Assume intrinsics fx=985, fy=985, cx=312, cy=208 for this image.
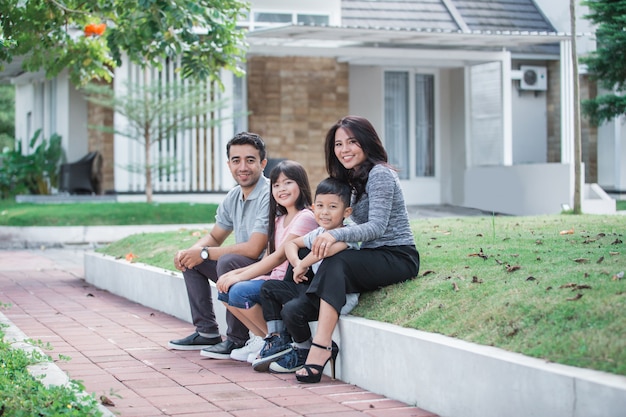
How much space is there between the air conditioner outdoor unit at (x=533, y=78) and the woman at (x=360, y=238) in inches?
657

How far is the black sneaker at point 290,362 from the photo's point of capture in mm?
6113

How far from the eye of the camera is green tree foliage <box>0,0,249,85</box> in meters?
9.12

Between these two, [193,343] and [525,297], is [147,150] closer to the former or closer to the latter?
[193,343]

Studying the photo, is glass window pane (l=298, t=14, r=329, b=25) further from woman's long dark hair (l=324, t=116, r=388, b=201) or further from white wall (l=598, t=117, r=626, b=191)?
woman's long dark hair (l=324, t=116, r=388, b=201)

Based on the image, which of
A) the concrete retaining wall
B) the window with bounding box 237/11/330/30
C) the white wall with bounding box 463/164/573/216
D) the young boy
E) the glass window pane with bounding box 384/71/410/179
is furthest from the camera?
the glass window pane with bounding box 384/71/410/179

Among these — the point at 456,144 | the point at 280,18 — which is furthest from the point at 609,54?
the point at 280,18

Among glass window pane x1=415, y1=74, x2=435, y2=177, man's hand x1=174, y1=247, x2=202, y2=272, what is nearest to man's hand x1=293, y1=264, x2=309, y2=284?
man's hand x1=174, y1=247, x2=202, y2=272

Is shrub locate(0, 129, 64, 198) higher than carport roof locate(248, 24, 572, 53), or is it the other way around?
carport roof locate(248, 24, 572, 53)

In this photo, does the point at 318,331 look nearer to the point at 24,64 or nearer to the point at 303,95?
the point at 24,64

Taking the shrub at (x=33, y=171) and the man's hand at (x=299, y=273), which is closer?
the man's hand at (x=299, y=273)

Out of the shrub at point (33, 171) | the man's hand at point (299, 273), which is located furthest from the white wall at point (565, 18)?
the man's hand at point (299, 273)

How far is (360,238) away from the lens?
19.4ft

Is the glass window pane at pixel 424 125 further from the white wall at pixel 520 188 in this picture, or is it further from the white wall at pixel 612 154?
the white wall at pixel 612 154

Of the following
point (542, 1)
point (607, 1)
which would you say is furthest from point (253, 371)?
point (542, 1)
